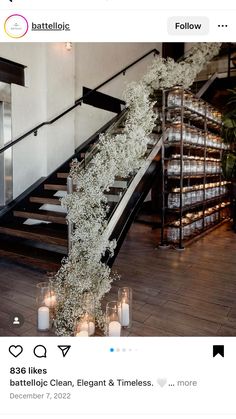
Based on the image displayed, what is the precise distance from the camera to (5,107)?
142 inches

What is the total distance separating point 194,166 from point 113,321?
9.09 ft

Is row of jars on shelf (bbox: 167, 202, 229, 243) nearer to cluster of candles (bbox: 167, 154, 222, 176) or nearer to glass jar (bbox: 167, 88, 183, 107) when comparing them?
cluster of candles (bbox: 167, 154, 222, 176)

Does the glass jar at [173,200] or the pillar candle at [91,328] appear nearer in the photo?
the pillar candle at [91,328]

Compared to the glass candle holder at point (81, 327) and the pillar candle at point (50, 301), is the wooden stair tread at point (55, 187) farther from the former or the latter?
the glass candle holder at point (81, 327)

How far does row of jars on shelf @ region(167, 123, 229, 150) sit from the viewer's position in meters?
3.45

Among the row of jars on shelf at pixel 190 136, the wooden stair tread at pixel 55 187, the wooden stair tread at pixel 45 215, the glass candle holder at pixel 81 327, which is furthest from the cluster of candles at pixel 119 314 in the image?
the row of jars on shelf at pixel 190 136
